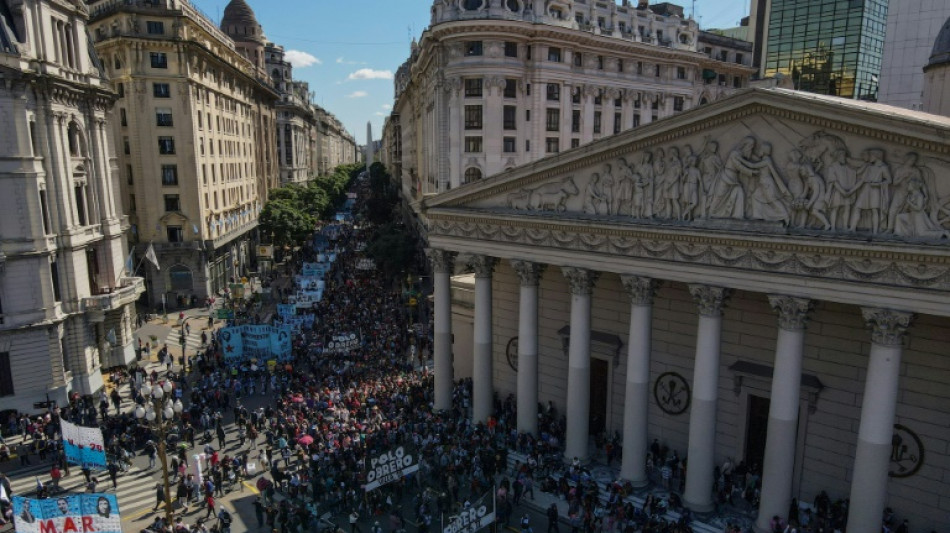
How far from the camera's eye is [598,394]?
2838cm

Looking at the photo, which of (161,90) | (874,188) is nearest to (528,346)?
(874,188)

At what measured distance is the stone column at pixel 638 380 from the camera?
72.9ft

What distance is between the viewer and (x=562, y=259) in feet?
79.2

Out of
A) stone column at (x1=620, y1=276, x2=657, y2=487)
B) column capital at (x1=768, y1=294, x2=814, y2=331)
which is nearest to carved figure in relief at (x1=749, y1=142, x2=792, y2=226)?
column capital at (x1=768, y1=294, x2=814, y2=331)

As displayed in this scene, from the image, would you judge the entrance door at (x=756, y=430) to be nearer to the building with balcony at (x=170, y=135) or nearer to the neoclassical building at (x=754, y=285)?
the neoclassical building at (x=754, y=285)

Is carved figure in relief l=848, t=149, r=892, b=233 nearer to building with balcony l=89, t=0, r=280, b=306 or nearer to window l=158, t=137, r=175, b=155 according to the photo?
building with balcony l=89, t=0, r=280, b=306

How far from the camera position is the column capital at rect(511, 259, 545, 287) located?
2533 centimetres

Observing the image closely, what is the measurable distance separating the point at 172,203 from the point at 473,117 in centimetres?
2794

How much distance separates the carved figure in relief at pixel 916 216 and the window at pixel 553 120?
4168 cm

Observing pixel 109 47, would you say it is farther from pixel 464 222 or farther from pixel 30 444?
pixel 464 222

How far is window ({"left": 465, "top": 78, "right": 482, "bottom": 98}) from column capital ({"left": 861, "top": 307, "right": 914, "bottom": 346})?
133ft

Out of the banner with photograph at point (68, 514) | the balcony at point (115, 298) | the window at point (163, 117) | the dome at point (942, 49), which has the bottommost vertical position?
the banner with photograph at point (68, 514)

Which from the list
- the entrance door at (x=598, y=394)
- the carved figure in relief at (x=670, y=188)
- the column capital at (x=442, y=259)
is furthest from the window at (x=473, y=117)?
the carved figure in relief at (x=670, y=188)

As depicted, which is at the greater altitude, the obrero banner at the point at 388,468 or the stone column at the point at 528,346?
the stone column at the point at 528,346
